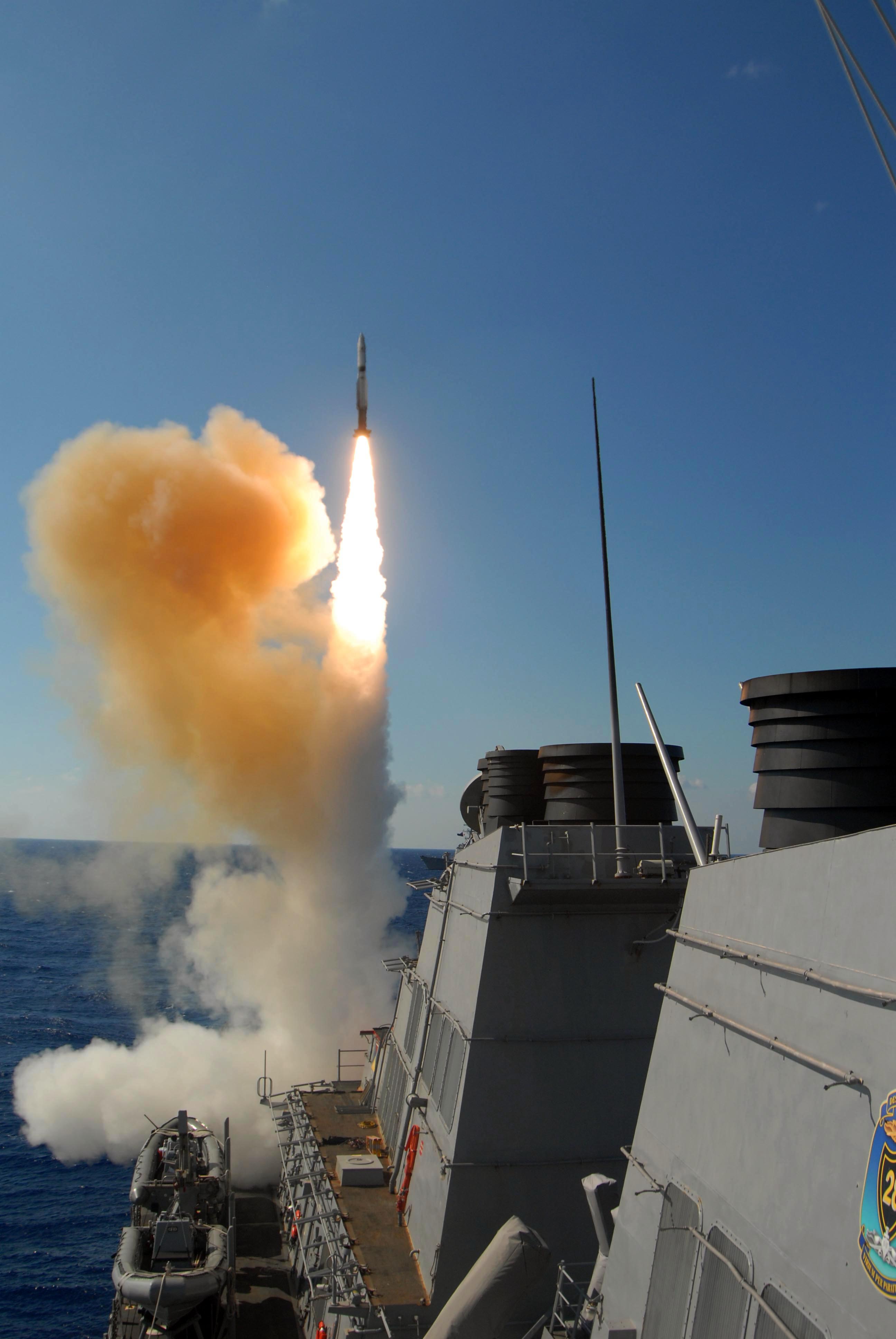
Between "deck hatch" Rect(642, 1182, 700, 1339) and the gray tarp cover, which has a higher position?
"deck hatch" Rect(642, 1182, 700, 1339)

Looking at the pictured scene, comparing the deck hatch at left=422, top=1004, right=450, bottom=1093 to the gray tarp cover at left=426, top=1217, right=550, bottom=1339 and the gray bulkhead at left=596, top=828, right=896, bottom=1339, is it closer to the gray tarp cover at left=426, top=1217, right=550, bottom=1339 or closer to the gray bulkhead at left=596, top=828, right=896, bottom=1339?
the gray tarp cover at left=426, top=1217, right=550, bottom=1339

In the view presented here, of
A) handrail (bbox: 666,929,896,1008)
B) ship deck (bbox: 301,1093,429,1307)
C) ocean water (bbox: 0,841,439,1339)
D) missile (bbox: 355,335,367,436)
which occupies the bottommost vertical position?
ocean water (bbox: 0,841,439,1339)

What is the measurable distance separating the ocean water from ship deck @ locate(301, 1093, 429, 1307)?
353 inches

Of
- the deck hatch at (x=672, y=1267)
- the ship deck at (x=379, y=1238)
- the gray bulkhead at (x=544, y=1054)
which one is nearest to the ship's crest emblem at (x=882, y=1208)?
Answer: the deck hatch at (x=672, y=1267)

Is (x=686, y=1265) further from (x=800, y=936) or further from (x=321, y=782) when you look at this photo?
(x=321, y=782)

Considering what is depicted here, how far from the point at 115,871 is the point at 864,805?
7018 inches

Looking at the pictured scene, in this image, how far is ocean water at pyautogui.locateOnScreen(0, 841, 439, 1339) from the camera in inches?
915

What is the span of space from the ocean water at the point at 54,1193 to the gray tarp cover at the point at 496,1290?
1627 cm

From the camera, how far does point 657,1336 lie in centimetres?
769

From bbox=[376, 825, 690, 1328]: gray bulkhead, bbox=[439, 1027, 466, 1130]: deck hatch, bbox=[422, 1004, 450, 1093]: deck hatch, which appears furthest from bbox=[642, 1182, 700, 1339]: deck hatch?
bbox=[422, 1004, 450, 1093]: deck hatch

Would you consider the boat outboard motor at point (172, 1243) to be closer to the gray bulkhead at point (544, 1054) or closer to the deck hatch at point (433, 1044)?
the gray bulkhead at point (544, 1054)

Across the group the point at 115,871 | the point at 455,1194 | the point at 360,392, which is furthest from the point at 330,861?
the point at 115,871

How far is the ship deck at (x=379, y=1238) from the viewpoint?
1327cm

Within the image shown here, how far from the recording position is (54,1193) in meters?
29.8
